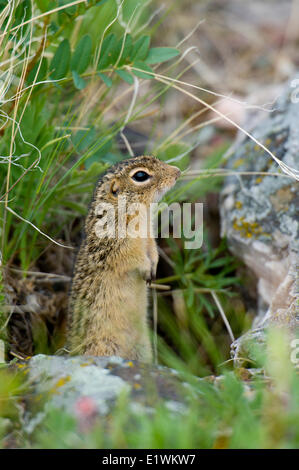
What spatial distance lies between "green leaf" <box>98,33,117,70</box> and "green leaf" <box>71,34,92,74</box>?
0.33 feet

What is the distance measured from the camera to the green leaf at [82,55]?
4.09 meters

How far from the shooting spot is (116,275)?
412 cm

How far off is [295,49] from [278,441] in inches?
284

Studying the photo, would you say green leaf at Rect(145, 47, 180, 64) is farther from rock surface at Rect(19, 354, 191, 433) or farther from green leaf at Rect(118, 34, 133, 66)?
rock surface at Rect(19, 354, 191, 433)

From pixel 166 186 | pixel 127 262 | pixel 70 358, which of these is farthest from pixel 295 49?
pixel 70 358

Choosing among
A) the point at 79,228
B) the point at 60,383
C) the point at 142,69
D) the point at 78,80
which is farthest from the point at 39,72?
the point at 60,383

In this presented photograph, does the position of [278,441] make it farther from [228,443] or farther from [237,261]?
[237,261]

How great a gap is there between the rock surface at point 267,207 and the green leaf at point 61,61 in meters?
1.77

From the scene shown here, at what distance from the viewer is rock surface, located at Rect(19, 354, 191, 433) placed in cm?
251

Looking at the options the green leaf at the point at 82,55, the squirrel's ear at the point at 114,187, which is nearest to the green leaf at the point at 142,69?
the green leaf at the point at 82,55

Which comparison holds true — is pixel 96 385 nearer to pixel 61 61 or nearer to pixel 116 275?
pixel 116 275

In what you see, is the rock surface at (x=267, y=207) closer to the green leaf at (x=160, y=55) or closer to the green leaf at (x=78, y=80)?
the green leaf at (x=160, y=55)

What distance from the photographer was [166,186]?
13.8 feet

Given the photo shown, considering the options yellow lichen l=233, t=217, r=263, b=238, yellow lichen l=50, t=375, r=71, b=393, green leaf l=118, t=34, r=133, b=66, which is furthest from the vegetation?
yellow lichen l=233, t=217, r=263, b=238
